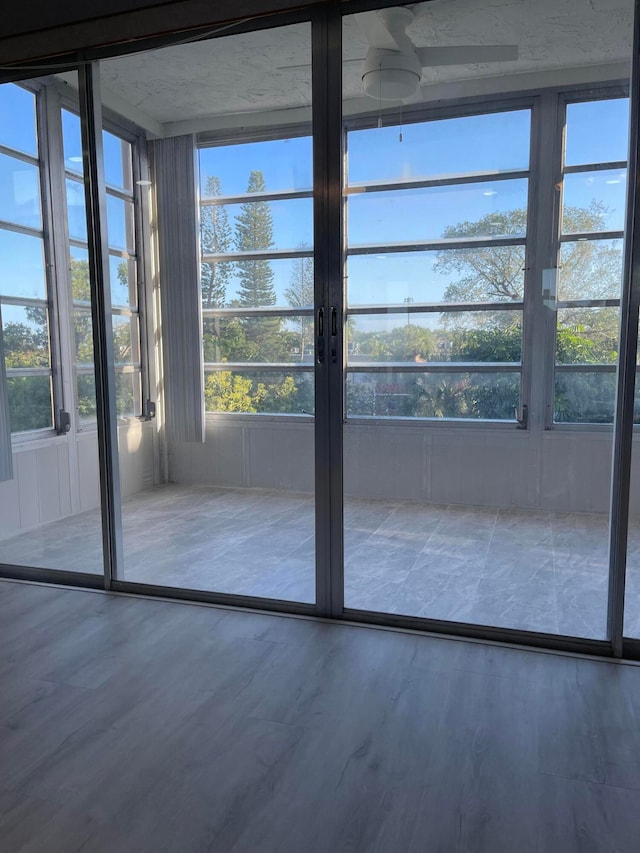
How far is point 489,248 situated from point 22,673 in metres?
2.52

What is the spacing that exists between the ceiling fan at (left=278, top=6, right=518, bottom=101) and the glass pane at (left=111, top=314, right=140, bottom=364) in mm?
1916

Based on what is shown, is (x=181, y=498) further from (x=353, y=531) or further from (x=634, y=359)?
(x=634, y=359)

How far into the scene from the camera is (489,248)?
263 cm

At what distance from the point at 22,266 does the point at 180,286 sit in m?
0.95

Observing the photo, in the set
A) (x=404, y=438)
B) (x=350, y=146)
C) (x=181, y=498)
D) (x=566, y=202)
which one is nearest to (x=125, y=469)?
(x=181, y=498)

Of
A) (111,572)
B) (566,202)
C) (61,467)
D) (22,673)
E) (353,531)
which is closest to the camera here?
(22,673)

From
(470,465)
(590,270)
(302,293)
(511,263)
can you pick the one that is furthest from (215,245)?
(590,270)

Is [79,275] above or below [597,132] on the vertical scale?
below

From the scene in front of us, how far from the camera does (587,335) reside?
2480 millimetres

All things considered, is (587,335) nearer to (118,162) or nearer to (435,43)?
(435,43)

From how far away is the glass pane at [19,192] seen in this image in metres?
3.71

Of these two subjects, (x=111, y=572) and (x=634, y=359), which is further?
(x=111, y=572)

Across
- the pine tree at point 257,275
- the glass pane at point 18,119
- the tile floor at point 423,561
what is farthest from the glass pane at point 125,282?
the tile floor at point 423,561

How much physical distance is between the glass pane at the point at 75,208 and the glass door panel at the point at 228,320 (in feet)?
0.84
